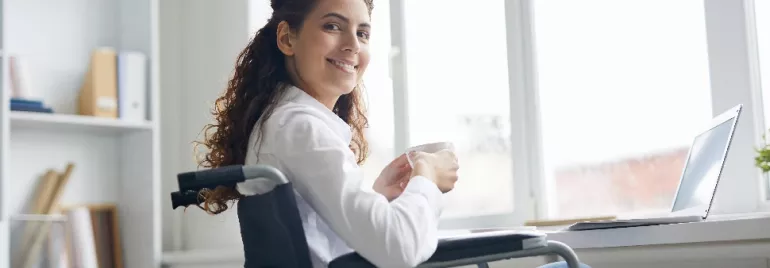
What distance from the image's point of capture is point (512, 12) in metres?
2.93

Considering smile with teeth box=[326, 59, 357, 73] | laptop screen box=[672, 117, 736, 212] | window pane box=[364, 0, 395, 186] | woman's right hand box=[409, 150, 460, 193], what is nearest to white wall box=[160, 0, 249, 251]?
window pane box=[364, 0, 395, 186]

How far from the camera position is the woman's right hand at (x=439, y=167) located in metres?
1.46

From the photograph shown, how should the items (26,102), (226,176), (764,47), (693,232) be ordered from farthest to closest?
(26,102) → (764,47) → (693,232) → (226,176)

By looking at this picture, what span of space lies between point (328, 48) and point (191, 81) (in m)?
2.18

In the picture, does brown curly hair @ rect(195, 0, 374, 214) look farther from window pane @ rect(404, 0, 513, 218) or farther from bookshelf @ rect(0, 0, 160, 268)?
bookshelf @ rect(0, 0, 160, 268)

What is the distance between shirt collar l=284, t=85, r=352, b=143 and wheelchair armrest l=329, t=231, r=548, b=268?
0.77 feet

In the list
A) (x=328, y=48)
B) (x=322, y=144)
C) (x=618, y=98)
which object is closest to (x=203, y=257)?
(x=618, y=98)

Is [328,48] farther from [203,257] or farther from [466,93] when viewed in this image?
[203,257]

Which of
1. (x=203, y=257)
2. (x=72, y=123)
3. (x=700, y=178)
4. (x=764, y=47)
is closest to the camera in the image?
(x=700, y=178)

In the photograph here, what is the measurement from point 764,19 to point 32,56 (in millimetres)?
2413

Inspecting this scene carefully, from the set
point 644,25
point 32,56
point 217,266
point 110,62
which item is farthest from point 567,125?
point 32,56

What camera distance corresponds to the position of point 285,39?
1607 millimetres

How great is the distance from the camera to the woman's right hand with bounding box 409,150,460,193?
1.46m

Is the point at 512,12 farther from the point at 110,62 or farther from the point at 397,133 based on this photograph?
the point at 110,62
